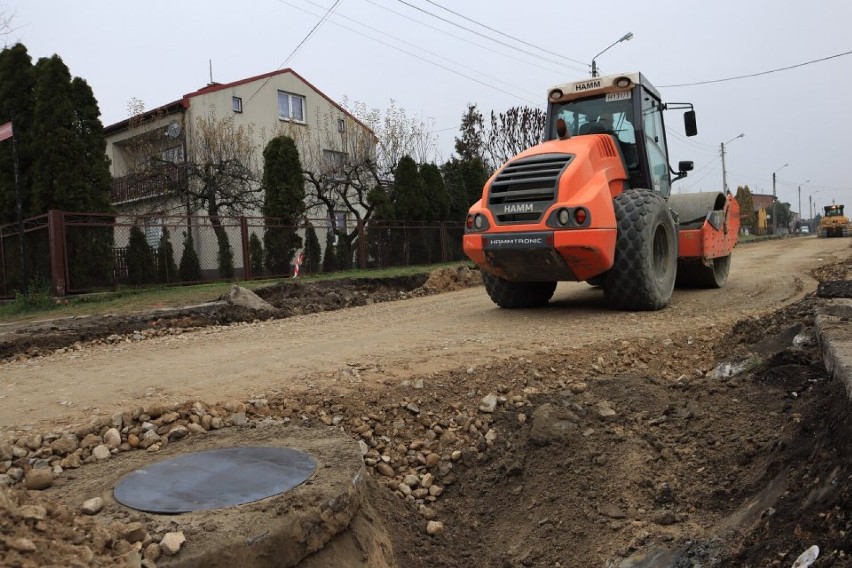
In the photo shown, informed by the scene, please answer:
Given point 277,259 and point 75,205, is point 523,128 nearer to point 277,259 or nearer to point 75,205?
point 277,259

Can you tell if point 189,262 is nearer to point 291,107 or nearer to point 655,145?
point 655,145

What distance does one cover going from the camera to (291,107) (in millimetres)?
28656

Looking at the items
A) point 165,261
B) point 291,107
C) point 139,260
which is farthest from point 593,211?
point 291,107

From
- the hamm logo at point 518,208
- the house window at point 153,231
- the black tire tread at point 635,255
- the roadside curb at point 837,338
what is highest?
the house window at point 153,231

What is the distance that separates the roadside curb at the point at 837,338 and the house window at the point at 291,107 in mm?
26322

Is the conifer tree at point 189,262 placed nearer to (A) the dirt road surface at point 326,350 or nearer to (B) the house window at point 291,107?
(A) the dirt road surface at point 326,350

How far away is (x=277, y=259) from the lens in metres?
18.4

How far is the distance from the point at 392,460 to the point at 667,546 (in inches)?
71.7

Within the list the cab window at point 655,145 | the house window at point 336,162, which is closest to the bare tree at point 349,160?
the house window at point 336,162

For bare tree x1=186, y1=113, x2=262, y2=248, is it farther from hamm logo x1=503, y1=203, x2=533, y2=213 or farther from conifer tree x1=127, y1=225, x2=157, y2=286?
hamm logo x1=503, y1=203, x2=533, y2=213

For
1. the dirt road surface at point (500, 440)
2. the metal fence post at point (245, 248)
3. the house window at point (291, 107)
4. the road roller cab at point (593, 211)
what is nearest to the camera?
the dirt road surface at point (500, 440)

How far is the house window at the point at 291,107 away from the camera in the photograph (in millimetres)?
28266

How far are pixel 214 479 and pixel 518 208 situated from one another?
17.7 ft

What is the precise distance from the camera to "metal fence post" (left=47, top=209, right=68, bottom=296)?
12231 millimetres
